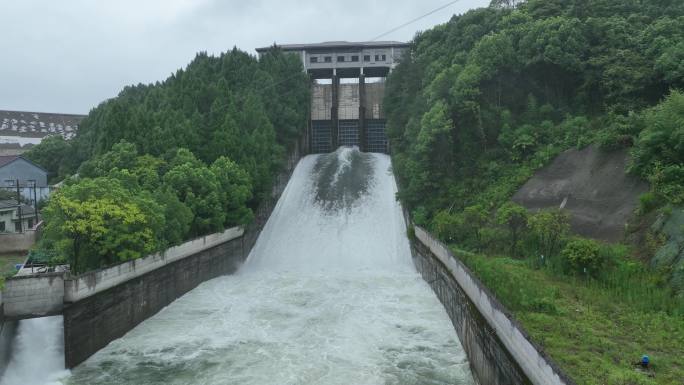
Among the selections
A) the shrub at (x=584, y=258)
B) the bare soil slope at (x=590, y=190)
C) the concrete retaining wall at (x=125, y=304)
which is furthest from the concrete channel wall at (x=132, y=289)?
the bare soil slope at (x=590, y=190)

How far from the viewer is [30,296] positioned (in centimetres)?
1410

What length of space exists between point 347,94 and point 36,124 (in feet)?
183

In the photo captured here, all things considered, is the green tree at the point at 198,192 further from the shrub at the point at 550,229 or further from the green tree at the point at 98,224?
the shrub at the point at 550,229

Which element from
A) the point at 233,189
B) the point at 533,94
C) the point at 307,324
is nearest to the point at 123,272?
the point at 307,324

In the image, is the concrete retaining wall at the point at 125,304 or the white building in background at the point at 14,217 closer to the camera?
the concrete retaining wall at the point at 125,304

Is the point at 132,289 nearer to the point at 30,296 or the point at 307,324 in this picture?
the point at 30,296

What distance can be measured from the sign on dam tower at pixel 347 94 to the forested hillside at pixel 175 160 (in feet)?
18.7

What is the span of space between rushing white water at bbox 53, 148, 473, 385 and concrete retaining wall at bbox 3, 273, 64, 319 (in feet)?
7.05

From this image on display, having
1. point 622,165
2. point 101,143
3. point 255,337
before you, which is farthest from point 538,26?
point 101,143

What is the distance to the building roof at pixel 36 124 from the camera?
74.9 metres

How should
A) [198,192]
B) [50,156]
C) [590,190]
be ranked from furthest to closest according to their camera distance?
[50,156] → [198,192] → [590,190]

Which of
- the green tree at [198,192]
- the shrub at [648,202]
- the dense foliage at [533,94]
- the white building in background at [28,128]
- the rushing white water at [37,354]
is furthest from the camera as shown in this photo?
the white building in background at [28,128]

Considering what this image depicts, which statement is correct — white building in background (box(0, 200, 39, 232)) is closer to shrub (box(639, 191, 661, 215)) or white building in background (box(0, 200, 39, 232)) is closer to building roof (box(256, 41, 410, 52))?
shrub (box(639, 191, 661, 215))

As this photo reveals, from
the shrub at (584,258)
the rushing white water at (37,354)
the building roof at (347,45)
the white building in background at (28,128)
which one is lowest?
the rushing white water at (37,354)
